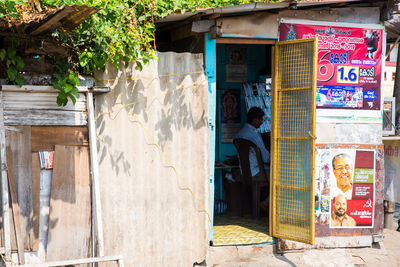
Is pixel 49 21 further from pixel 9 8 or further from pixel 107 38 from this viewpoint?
pixel 107 38

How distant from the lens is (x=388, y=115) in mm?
8109

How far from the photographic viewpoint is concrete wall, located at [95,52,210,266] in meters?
5.95

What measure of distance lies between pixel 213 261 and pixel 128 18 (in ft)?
10.7

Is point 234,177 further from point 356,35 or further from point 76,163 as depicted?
point 76,163

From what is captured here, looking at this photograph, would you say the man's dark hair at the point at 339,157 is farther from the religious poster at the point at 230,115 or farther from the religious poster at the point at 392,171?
the religious poster at the point at 230,115

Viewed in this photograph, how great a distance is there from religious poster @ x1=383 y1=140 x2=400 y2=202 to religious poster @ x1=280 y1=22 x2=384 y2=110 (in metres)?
1.09

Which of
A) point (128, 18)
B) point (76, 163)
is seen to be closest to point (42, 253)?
point (76, 163)

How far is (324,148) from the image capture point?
7.16 metres

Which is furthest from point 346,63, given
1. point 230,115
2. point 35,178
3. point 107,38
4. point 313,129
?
point 35,178

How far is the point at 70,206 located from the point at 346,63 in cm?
421

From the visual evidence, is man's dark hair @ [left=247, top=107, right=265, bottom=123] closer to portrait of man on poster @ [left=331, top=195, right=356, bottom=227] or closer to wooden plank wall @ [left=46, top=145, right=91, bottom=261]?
portrait of man on poster @ [left=331, top=195, right=356, bottom=227]

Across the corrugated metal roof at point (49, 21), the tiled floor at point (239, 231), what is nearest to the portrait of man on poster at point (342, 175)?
the tiled floor at point (239, 231)

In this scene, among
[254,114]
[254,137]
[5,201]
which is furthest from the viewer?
[254,114]

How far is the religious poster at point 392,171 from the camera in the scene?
8.11 metres
